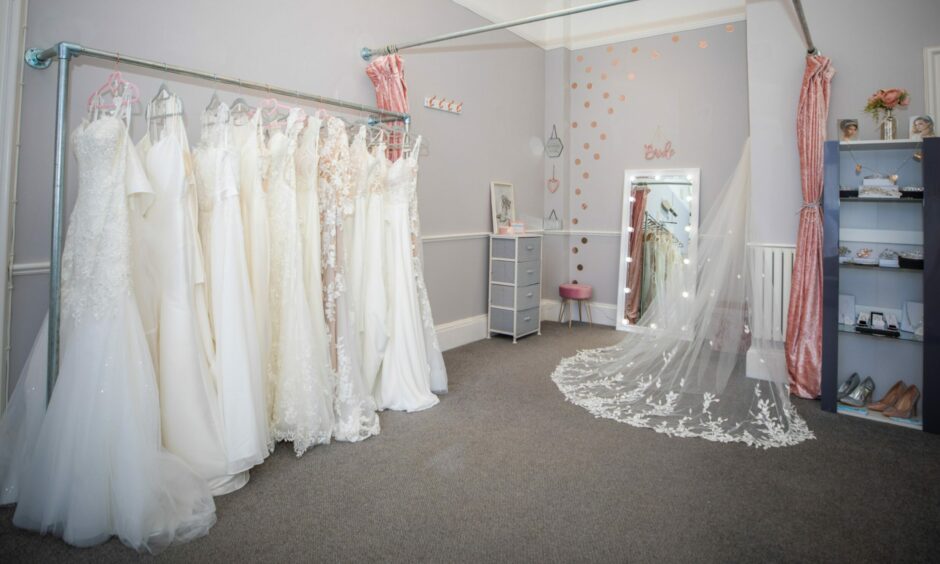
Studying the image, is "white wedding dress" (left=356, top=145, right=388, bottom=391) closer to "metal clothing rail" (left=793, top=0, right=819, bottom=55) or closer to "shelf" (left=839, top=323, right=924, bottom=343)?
"metal clothing rail" (left=793, top=0, right=819, bottom=55)

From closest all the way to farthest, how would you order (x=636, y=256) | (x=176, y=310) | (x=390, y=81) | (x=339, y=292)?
(x=176, y=310) < (x=339, y=292) < (x=390, y=81) < (x=636, y=256)

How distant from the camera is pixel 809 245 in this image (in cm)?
391

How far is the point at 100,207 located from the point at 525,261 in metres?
3.94

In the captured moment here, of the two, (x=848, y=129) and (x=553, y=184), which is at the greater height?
(x=553, y=184)

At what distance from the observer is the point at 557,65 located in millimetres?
6527

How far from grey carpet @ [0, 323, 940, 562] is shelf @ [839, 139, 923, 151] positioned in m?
1.77

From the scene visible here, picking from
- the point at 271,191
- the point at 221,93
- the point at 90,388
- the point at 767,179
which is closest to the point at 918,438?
the point at 767,179

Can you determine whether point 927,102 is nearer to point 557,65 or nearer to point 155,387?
point 557,65

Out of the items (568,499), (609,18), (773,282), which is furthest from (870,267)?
(609,18)

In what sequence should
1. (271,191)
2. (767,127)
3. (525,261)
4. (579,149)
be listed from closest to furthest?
(271,191) → (767,127) → (525,261) → (579,149)

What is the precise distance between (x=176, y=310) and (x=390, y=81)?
237 cm

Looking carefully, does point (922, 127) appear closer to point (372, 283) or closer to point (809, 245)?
point (809, 245)

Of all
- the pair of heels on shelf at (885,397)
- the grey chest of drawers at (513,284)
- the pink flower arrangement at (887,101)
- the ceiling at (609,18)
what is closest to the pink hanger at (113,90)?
the ceiling at (609,18)
